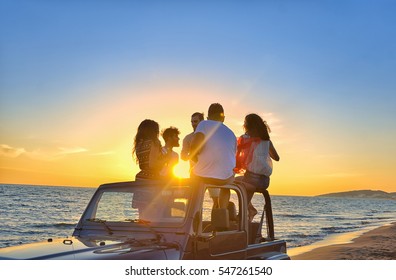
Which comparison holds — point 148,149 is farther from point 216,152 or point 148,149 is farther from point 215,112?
point 216,152

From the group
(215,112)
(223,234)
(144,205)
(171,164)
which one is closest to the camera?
(223,234)

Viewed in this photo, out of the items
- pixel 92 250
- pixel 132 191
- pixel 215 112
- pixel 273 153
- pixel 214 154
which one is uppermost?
pixel 215 112

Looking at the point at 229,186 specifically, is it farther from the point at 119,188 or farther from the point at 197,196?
the point at 119,188

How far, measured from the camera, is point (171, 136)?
682cm

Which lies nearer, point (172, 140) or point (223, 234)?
point (223, 234)

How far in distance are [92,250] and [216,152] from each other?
5.33ft

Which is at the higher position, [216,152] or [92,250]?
[216,152]

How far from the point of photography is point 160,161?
223 inches

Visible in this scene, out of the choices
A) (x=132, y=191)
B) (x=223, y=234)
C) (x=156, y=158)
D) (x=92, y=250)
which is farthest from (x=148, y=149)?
(x=92, y=250)

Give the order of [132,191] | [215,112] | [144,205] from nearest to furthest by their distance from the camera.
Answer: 1. [144,205]
2. [132,191]
3. [215,112]

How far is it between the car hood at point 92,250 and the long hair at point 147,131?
1559mm

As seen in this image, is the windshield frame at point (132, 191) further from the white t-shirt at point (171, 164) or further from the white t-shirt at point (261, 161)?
the white t-shirt at point (171, 164)

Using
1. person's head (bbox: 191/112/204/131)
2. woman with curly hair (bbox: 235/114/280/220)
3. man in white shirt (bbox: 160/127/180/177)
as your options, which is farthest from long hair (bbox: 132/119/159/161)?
person's head (bbox: 191/112/204/131)

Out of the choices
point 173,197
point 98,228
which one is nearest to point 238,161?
point 173,197
